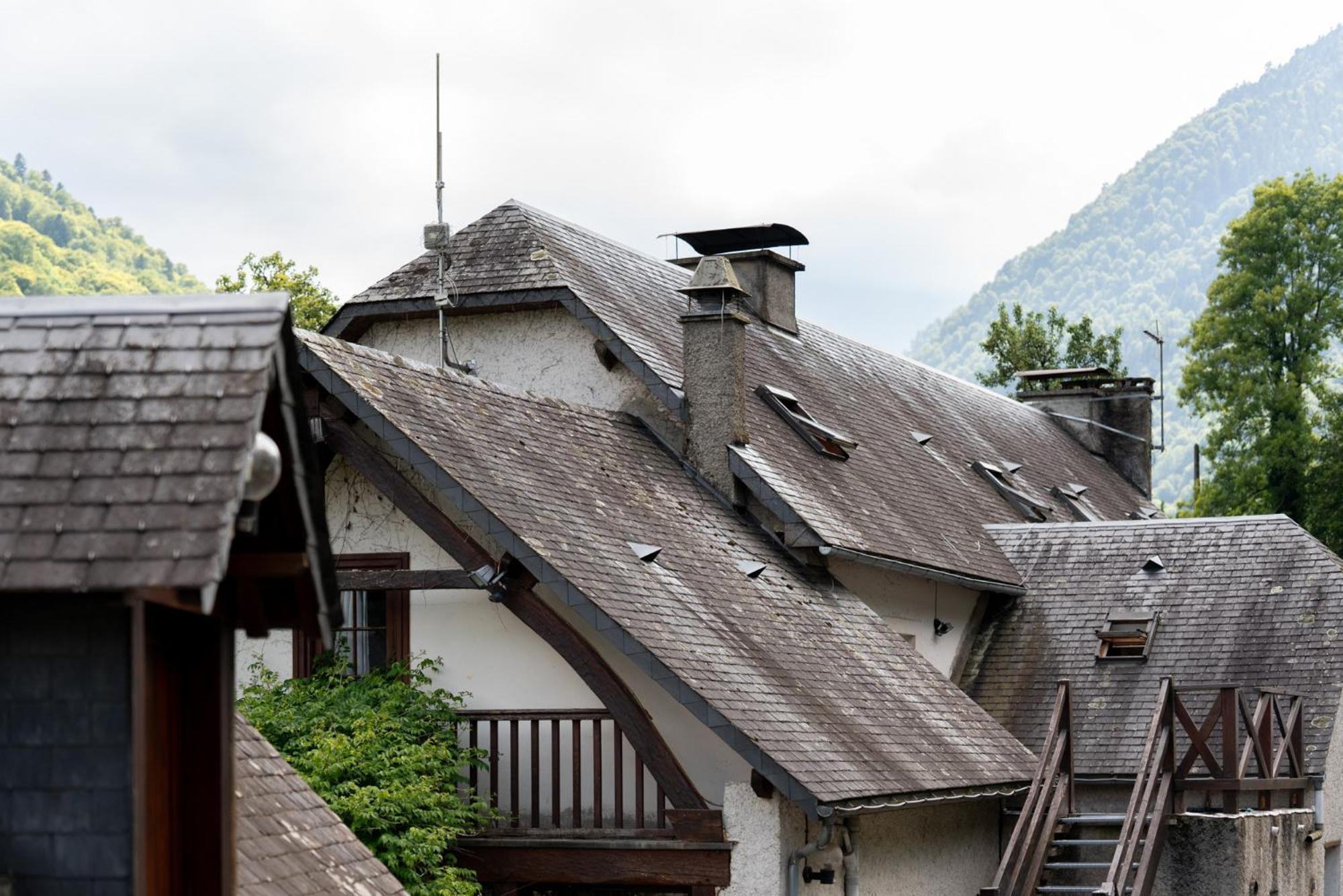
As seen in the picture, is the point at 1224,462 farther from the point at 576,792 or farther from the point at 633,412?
the point at 576,792

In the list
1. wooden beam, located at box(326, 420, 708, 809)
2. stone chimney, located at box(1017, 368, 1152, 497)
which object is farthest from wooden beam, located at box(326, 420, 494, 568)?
stone chimney, located at box(1017, 368, 1152, 497)

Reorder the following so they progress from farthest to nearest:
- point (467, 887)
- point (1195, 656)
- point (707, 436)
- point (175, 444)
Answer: point (1195, 656), point (707, 436), point (467, 887), point (175, 444)

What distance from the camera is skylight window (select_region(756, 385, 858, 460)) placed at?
74.8ft

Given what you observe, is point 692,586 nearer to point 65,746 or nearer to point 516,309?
point 516,309

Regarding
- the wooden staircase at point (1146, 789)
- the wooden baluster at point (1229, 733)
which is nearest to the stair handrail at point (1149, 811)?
the wooden staircase at point (1146, 789)

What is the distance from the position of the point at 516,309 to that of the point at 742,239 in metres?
6.39

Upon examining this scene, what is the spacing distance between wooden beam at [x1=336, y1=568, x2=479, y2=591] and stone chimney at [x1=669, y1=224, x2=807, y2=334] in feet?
35.9

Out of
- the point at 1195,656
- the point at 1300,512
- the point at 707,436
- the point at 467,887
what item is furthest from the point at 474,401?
the point at 1300,512

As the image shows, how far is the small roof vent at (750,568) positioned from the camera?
1845 centimetres

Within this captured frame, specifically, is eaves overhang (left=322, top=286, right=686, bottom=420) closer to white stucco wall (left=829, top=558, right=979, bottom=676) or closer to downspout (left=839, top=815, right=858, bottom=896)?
white stucco wall (left=829, top=558, right=979, bottom=676)

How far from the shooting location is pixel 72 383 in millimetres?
7223

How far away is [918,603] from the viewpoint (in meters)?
22.8

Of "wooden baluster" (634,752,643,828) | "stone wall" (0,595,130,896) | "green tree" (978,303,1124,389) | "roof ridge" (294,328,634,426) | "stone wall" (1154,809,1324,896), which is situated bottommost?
"stone wall" (1154,809,1324,896)

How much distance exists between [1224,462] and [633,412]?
847 inches
